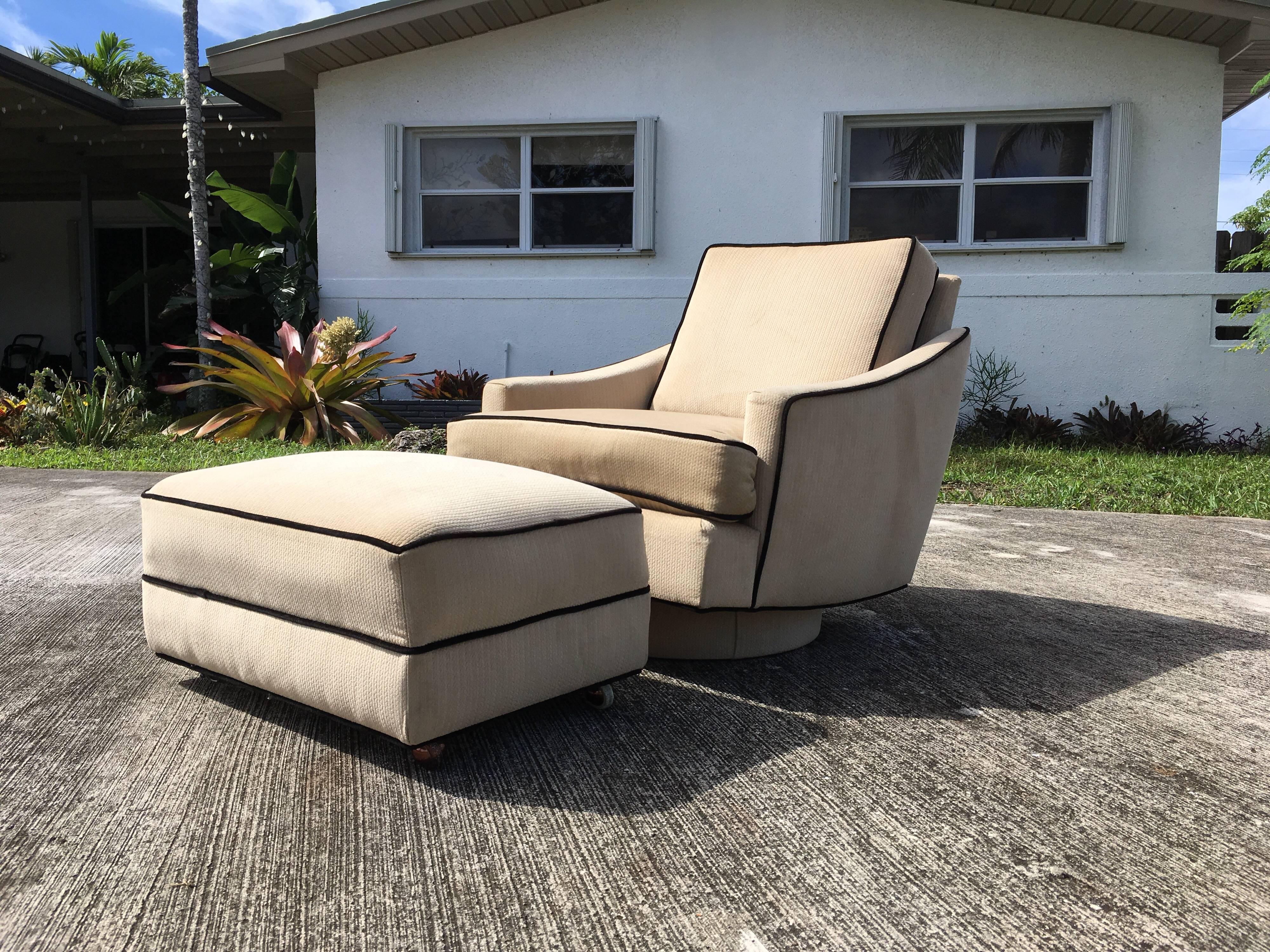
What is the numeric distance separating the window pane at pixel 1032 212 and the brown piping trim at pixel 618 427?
580cm

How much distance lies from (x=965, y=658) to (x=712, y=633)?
57 cm

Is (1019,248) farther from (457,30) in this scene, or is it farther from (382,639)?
(382,639)

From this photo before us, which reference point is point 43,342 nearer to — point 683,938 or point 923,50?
point 923,50

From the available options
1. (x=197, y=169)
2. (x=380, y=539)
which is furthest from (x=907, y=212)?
(x=380, y=539)

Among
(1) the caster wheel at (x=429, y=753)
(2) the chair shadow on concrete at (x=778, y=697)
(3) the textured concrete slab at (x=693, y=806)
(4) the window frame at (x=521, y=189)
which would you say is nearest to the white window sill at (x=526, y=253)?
(4) the window frame at (x=521, y=189)

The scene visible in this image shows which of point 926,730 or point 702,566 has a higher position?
point 702,566

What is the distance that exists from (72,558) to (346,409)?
10.3 ft

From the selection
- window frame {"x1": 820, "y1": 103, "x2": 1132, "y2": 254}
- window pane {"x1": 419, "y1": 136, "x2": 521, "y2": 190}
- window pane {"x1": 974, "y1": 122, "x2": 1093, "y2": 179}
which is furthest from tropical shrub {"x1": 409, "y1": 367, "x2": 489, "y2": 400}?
window pane {"x1": 974, "y1": 122, "x2": 1093, "y2": 179}

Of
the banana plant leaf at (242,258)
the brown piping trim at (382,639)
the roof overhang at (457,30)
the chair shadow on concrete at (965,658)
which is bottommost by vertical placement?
the chair shadow on concrete at (965,658)

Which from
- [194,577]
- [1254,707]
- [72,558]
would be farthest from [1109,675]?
[72,558]

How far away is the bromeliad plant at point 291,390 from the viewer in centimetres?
611

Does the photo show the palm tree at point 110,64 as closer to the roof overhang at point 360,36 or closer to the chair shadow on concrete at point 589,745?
the roof overhang at point 360,36

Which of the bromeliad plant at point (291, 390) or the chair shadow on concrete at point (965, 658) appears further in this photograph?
the bromeliad plant at point (291, 390)

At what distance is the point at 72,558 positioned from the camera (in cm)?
306
